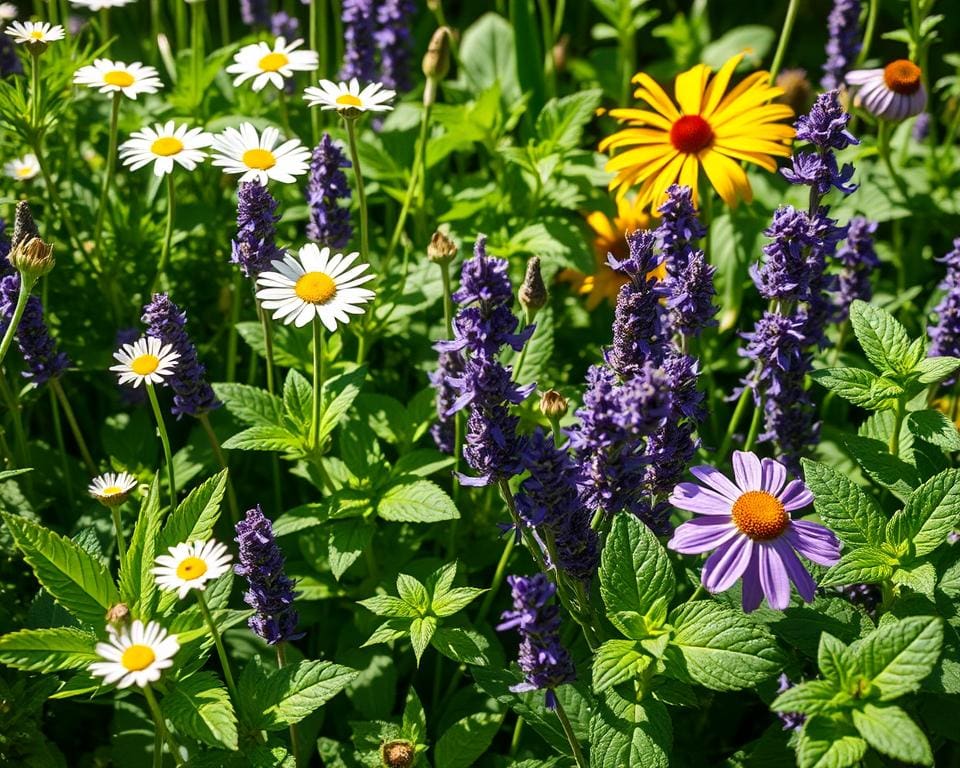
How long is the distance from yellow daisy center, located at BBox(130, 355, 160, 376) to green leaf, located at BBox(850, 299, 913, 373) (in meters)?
1.40

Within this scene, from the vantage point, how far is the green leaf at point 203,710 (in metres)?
1.70

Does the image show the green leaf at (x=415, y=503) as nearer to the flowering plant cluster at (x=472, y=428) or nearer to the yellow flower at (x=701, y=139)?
the flowering plant cluster at (x=472, y=428)

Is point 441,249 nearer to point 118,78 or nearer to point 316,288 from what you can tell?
point 316,288

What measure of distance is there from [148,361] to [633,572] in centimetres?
102

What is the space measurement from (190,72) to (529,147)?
1011mm

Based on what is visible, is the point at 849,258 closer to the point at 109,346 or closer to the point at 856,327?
the point at 856,327

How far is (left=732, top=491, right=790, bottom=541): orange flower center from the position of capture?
1717 mm

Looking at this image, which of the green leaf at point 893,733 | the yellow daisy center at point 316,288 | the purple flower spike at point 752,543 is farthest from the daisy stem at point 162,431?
the green leaf at point 893,733

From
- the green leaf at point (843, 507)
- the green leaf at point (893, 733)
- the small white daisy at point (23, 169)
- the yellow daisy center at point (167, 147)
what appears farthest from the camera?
the small white daisy at point (23, 169)

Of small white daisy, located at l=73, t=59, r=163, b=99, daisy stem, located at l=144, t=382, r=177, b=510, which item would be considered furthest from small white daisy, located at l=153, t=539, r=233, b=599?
small white daisy, located at l=73, t=59, r=163, b=99

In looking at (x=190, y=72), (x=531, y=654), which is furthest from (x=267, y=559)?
(x=190, y=72)

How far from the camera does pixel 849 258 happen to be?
2.62m

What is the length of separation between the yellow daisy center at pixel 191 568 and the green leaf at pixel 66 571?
0.25m

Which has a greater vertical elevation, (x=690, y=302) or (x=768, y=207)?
(x=768, y=207)
